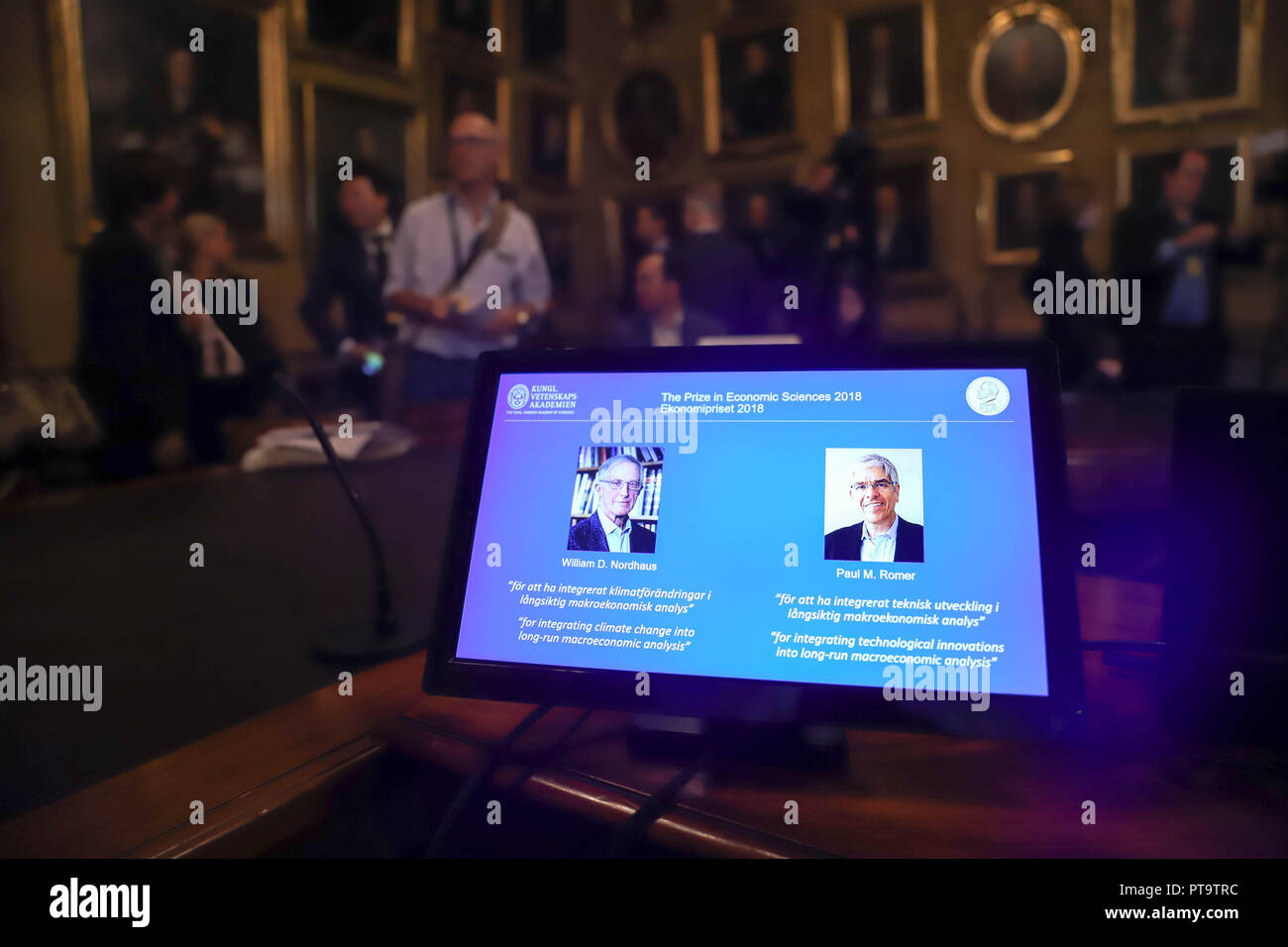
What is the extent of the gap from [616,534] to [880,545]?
0.21 meters

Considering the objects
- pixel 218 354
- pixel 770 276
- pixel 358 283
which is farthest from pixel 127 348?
pixel 770 276

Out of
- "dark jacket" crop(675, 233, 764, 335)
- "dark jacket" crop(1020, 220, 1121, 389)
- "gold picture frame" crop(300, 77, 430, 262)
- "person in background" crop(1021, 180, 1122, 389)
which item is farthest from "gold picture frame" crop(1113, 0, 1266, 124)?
"gold picture frame" crop(300, 77, 430, 262)

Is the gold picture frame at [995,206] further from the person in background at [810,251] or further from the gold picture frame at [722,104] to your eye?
the person in background at [810,251]

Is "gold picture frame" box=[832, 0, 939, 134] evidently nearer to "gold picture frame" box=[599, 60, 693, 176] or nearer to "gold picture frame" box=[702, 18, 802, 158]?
"gold picture frame" box=[702, 18, 802, 158]

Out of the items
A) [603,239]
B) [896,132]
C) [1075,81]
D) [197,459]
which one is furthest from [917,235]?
[197,459]

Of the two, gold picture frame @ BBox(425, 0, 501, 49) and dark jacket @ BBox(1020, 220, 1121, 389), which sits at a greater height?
gold picture frame @ BBox(425, 0, 501, 49)

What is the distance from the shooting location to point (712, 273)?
373 cm

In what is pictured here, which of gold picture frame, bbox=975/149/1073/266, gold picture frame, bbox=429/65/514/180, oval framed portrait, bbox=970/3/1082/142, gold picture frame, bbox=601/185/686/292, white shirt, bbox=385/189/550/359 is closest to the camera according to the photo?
white shirt, bbox=385/189/550/359

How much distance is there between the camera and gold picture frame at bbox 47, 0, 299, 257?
3.57 metres

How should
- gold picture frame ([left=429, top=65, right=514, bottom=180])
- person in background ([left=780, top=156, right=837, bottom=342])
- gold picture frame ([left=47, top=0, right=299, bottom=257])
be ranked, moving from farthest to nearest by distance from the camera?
gold picture frame ([left=429, top=65, right=514, bottom=180]) → gold picture frame ([left=47, top=0, right=299, bottom=257]) → person in background ([left=780, top=156, right=837, bottom=342])

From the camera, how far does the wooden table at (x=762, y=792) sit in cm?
57

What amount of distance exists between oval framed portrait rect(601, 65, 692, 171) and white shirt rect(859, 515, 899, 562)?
6124mm
